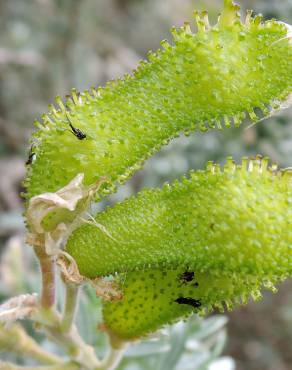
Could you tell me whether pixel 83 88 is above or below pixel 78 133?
above

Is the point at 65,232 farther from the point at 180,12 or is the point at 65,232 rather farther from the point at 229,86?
the point at 180,12

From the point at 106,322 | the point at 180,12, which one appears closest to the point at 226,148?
the point at 106,322

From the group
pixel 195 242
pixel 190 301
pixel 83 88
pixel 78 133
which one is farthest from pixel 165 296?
pixel 83 88

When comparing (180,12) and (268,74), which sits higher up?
(180,12)

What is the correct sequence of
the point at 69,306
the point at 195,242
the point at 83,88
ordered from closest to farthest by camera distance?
the point at 195,242, the point at 69,306, the point at 83,88

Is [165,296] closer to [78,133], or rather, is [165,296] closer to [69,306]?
[69,306]

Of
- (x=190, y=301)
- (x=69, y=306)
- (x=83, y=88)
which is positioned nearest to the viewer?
(x=190, y=301)
